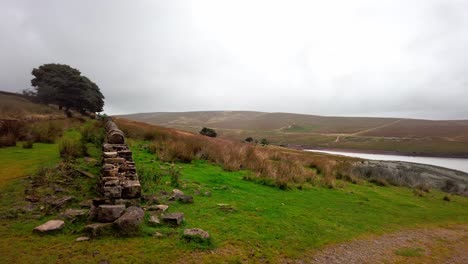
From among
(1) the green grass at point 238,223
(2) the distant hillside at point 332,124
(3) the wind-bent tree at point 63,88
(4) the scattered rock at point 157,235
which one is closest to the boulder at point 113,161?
(1) the green grass at point 238,223

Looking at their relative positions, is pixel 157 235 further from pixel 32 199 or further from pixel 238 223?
pixel 32 199

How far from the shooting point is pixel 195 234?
17.5ft

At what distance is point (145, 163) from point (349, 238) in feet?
28.0

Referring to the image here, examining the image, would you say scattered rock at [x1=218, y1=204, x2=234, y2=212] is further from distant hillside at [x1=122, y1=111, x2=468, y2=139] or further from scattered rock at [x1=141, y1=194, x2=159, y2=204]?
distant hillside at [x1=122, y1=111, x2=468, y2=139]

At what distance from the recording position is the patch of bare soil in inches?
230

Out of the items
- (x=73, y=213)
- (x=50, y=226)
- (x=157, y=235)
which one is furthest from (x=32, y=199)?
(x=157, y=235)

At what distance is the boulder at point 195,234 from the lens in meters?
5.28

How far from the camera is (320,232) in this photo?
6945mm

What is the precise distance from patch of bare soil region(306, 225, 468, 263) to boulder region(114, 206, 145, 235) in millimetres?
3425

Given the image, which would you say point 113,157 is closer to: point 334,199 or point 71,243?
point 71,243

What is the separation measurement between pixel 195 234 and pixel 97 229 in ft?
6.02

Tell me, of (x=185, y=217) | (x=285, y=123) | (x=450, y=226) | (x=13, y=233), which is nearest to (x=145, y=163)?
(x=185, y=217)

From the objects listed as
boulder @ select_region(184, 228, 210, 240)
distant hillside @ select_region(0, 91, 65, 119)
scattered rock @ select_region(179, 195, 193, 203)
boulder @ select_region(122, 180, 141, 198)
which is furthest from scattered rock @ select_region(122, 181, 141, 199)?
distant hillside @ select_region(0, 91, 65, 119)

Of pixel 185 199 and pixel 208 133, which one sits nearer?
pixel 185 199
